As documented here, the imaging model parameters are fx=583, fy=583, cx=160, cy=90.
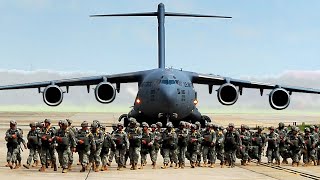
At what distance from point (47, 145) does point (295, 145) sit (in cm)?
634

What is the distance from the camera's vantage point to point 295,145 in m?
15.2

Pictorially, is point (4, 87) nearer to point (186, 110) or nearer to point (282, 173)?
point (186, 110)

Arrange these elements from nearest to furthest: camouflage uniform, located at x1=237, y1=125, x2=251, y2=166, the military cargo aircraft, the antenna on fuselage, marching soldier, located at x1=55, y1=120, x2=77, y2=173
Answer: marching soldier, located at x1=55, y1=120, x2=77, y2=173, camouflage uniform, located at x1=237, y1=125, x2=251, y2=166, the military cargo aircraft, the antenna on fuselage

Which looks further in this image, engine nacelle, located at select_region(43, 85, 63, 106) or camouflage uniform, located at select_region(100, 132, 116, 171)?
engine nacelle, located at select_region(43, 85, 63, 106)

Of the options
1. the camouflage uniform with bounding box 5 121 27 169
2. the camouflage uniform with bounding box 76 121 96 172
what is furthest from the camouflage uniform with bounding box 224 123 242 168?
the camouflage uniform with bounding box 5 121 27 169

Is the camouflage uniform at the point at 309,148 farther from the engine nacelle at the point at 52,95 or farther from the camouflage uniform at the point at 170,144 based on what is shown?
the engine nacelle at the point at 52,95

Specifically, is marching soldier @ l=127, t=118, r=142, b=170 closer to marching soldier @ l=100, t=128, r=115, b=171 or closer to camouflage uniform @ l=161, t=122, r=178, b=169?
marching soldier @ l=100, t=128, r=115, b=171

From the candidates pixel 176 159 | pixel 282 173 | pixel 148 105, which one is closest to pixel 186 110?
pixel 148 105

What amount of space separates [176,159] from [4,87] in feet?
57.8

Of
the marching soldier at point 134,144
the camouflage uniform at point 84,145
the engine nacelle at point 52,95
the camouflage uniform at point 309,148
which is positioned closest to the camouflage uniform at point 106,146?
the camouflage uniform at point 84,145

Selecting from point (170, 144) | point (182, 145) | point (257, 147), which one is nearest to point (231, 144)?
point (257, 147)

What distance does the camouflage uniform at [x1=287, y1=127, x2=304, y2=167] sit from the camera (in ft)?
49.8

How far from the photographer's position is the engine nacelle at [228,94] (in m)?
26.5

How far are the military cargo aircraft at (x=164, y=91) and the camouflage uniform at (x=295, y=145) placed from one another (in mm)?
9092
